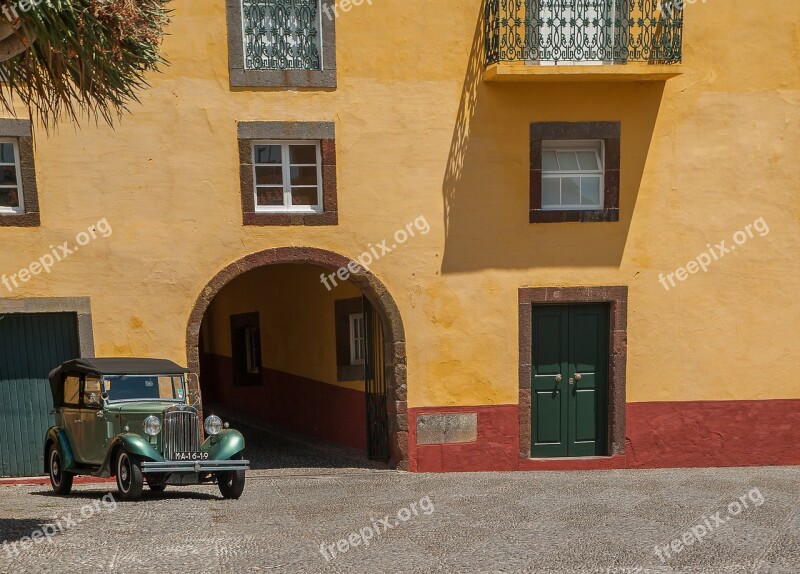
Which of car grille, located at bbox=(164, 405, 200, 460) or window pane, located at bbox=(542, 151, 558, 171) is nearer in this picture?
car grille, located at bbox=(164, 405, 200, 460)

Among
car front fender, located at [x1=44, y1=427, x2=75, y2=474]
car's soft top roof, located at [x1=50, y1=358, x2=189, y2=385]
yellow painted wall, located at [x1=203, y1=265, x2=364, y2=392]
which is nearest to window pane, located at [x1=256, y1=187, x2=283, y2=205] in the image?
yellow painted wall, located at [x1=203, y1=265, x2=364, y2=392]

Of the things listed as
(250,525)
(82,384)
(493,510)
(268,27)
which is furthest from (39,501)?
(268,27)

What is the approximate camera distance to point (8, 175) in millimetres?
12789

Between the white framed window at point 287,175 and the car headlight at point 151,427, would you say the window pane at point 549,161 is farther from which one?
the car headlight at point 151,427

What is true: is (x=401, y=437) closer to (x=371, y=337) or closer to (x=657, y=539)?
(x=371, y=337)

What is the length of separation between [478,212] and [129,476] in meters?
6.27

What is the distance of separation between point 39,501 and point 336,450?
19.6ft

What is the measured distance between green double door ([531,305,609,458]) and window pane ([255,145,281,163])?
Result: 4.54 meters

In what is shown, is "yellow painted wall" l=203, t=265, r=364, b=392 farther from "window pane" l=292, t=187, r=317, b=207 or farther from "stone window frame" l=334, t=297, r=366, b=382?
"window pane" l=292, t=187, r=317, b=207

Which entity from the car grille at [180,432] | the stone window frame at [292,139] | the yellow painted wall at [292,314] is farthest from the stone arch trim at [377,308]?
the car grille at [180,432]

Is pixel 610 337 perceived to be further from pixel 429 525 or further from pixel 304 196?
pixel 429 525

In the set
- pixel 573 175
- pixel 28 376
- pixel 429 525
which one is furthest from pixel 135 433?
pixel 573 175

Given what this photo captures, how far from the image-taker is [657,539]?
9.09 m

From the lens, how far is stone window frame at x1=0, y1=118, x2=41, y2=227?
41.4 feet
